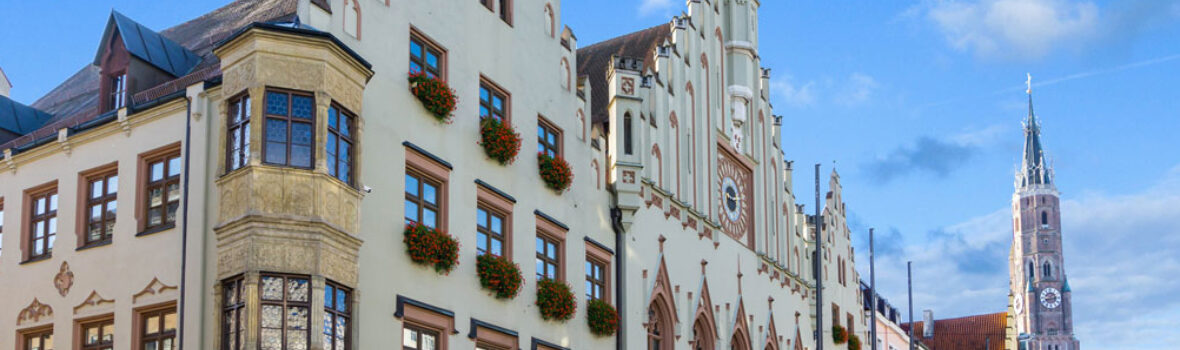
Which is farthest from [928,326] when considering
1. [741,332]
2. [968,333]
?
[741,332]

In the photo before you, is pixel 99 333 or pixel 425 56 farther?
pixel 425 56

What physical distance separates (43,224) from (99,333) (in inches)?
134

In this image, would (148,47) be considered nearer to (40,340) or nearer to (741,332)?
(40,340)

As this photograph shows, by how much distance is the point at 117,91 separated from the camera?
3061 centimetres

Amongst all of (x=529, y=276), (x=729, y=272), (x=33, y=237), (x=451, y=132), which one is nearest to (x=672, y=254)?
(x=729, y=272)

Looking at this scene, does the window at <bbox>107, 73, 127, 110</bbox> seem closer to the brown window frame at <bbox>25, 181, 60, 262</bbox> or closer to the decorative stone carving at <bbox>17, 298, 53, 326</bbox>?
the brown window frame at <bbox>25, 181, 60, 262</bbox>

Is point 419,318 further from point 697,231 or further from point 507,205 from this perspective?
point 697,231

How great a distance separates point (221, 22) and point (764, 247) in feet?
63.4

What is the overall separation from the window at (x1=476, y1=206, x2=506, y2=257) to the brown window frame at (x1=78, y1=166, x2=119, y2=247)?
23.5ft

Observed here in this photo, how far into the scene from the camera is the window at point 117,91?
30.4 metres

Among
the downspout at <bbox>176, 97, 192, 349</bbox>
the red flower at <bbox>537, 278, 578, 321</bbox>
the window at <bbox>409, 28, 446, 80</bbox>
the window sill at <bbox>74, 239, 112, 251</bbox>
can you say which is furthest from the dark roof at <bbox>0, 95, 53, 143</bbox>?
the red flower at <bbox>537, 278, 578, 321</bbox>

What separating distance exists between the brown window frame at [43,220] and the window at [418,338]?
23.0 ft

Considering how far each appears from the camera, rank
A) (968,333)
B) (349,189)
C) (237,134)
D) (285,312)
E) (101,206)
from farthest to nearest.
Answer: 1. (968,333)
2. (101,206)
3. (349,189)
4. (237,134)
5. (285,312)

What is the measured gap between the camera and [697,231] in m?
42.6
